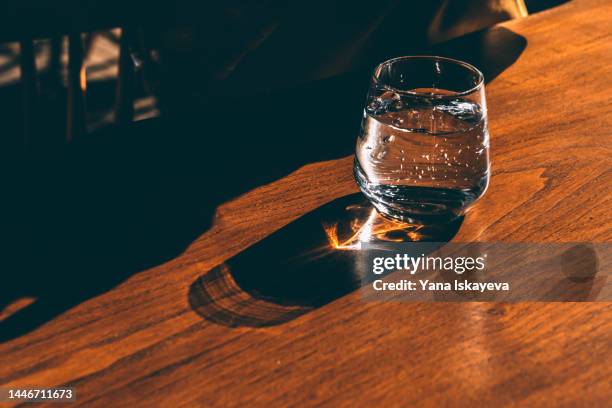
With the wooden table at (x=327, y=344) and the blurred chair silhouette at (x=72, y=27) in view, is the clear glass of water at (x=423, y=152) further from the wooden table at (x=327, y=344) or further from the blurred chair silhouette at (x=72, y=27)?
the blurred chair silhouette at (x=72, y=27)

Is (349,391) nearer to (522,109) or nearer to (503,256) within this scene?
(503,256)

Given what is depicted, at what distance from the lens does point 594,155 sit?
1.82 feet

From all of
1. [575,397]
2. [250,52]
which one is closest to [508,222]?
[575,397]

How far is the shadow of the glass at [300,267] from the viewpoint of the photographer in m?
0.40

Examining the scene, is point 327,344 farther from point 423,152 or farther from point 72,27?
point 72,27

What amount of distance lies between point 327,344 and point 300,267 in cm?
7

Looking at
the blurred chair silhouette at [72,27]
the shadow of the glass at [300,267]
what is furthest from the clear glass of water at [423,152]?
the blurred chair silhouette at [72,27]

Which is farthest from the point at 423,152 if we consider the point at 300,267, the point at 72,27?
the point at 72,27

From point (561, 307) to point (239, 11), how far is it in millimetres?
765

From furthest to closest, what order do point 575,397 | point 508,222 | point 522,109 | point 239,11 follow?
point 239,11 → point 522,109 → point 508,222 → point 575,397

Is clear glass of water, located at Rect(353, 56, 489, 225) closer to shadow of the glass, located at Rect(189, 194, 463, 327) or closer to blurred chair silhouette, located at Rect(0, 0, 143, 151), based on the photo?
shadow of the glass, located at Rect(189, 194, 463, 327)

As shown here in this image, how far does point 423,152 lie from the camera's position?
43cm

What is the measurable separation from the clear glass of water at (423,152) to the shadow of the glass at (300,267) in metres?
0.02

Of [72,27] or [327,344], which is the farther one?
Result: [72,27]
